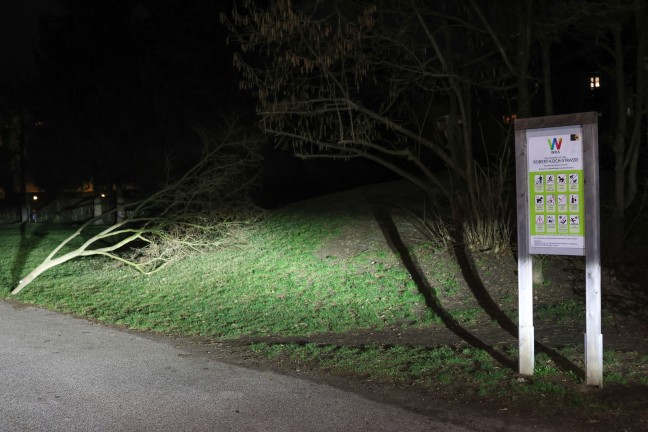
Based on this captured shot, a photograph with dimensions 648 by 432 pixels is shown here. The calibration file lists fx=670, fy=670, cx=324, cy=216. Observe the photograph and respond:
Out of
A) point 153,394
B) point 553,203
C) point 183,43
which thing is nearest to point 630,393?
point 553,203

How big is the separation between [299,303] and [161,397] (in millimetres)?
5155

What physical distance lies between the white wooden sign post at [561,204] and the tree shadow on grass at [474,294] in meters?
0.68

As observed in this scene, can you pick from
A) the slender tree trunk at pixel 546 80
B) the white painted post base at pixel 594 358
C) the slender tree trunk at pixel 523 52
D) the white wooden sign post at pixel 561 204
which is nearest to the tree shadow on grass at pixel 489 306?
the white painted post base at pixel 594 358

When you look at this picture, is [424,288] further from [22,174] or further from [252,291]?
[22,174]

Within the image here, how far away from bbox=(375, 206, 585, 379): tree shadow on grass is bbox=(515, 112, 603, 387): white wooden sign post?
26.8 inches

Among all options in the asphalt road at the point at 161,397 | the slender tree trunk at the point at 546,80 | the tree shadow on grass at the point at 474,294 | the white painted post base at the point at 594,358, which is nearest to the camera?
the asphalt road at the point at 161,397

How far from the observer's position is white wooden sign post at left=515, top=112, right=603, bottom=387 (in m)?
6.53

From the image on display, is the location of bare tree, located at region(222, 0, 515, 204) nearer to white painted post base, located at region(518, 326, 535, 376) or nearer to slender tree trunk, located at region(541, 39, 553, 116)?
slender tree trunk, located at region(541, 39, 553, 116)

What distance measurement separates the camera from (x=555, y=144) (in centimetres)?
675

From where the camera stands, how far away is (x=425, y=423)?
5848mm

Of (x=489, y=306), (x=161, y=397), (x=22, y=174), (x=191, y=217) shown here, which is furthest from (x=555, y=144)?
(x=22, y=174)

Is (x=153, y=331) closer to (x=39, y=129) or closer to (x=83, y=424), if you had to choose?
(x=83, y=424)

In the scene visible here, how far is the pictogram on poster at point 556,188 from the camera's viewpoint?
6629 millimetres

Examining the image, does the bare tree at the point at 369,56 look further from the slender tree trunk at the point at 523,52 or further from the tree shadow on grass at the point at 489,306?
the tree shadow on grass at the point at 489,306
